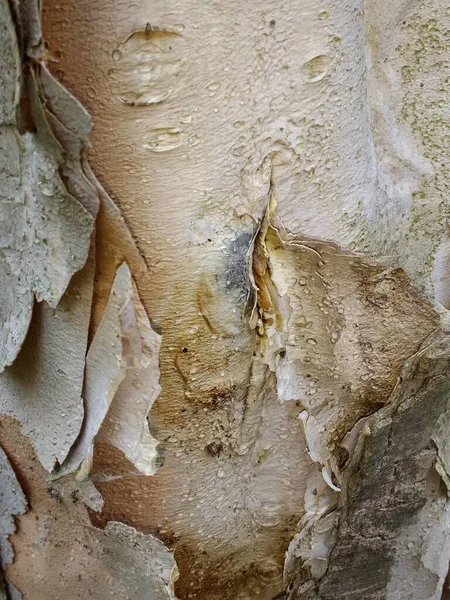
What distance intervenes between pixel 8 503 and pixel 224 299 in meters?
0.26

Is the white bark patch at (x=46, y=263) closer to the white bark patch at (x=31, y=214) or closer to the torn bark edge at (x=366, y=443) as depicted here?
the white bark patch at (x=31, y=214)

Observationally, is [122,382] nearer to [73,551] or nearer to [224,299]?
[224,299]

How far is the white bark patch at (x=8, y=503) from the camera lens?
539 mm

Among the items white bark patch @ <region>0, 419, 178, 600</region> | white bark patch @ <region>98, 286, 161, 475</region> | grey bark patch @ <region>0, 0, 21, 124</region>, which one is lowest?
white bark patch @ <region>0, 419, 178, 600</region>

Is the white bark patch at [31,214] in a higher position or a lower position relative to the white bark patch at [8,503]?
higher

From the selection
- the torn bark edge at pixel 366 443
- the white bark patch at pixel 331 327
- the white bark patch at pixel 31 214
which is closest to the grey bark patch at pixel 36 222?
the white bark patch at pixel 31 214

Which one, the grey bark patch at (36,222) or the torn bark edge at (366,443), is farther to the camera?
the torn bark edge at (366,443)

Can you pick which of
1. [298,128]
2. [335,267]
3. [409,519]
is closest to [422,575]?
[409,519]

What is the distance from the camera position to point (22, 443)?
1.73 feet

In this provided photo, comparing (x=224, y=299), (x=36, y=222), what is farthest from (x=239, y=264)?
(x=36, y=222)

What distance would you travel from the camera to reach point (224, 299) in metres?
0.46

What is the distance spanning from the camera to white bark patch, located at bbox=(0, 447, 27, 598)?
0.54 metres

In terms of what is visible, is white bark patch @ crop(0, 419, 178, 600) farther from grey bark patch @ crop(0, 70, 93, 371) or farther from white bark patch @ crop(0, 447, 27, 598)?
grey bark patch @ crop(0, 70, 93, 371)

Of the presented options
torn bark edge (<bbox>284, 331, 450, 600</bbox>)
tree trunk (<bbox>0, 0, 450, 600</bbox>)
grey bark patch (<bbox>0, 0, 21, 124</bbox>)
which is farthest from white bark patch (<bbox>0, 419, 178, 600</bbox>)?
grey bark patch (<bbox>0, 0, 21, 124</bbox>)
